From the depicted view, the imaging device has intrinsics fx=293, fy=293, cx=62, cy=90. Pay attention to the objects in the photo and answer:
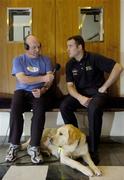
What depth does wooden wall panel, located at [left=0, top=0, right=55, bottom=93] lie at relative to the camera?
3.31m

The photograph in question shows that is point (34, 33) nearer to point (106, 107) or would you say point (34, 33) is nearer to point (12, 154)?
point (106, 107)

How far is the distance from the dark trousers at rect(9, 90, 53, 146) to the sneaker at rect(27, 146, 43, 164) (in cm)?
4

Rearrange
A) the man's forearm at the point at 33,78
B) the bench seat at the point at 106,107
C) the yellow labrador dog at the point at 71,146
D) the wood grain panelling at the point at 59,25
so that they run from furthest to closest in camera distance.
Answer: the wood grain panelling at the point at 59,25 → the bench seat at the point at 106,107 → the man's forearm at the point at 33,78 → the yellow labrador dog at the point at 71,146

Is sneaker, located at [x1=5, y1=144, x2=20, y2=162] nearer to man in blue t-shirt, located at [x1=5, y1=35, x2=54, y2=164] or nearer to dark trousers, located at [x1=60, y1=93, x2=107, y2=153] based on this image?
man in blue t-shirt, located at [x1=5, y1=35, x2=54, y2=164]

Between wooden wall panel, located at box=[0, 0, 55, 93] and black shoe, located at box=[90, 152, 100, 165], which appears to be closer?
black shoe, located at box=[90, 152, 100, 165]

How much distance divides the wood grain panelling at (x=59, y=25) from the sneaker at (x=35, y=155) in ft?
3.40

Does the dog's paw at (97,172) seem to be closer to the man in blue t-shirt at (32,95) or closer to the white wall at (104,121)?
the man in blue t-shirt at (32,95)

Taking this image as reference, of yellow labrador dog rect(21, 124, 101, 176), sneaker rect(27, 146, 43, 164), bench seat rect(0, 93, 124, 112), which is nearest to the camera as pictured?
yellow labrador dog rect(21, 124, 101, 176)

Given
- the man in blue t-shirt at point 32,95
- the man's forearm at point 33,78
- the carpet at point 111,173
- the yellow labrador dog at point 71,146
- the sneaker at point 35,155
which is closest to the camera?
the carpet at point 111,173

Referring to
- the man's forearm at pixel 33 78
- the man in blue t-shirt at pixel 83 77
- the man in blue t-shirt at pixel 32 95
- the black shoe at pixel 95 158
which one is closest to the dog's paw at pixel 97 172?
the black shoe at pixel 95 158

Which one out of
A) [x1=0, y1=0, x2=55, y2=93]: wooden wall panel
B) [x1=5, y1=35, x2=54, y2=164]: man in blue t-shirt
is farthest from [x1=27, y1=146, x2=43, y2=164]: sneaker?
[x1=0, y1=0, x2=55, y2=93]: wooden wall panel

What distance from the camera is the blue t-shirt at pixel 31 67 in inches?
116

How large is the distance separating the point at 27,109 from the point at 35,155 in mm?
515

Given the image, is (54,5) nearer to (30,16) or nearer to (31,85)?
(30,16)
